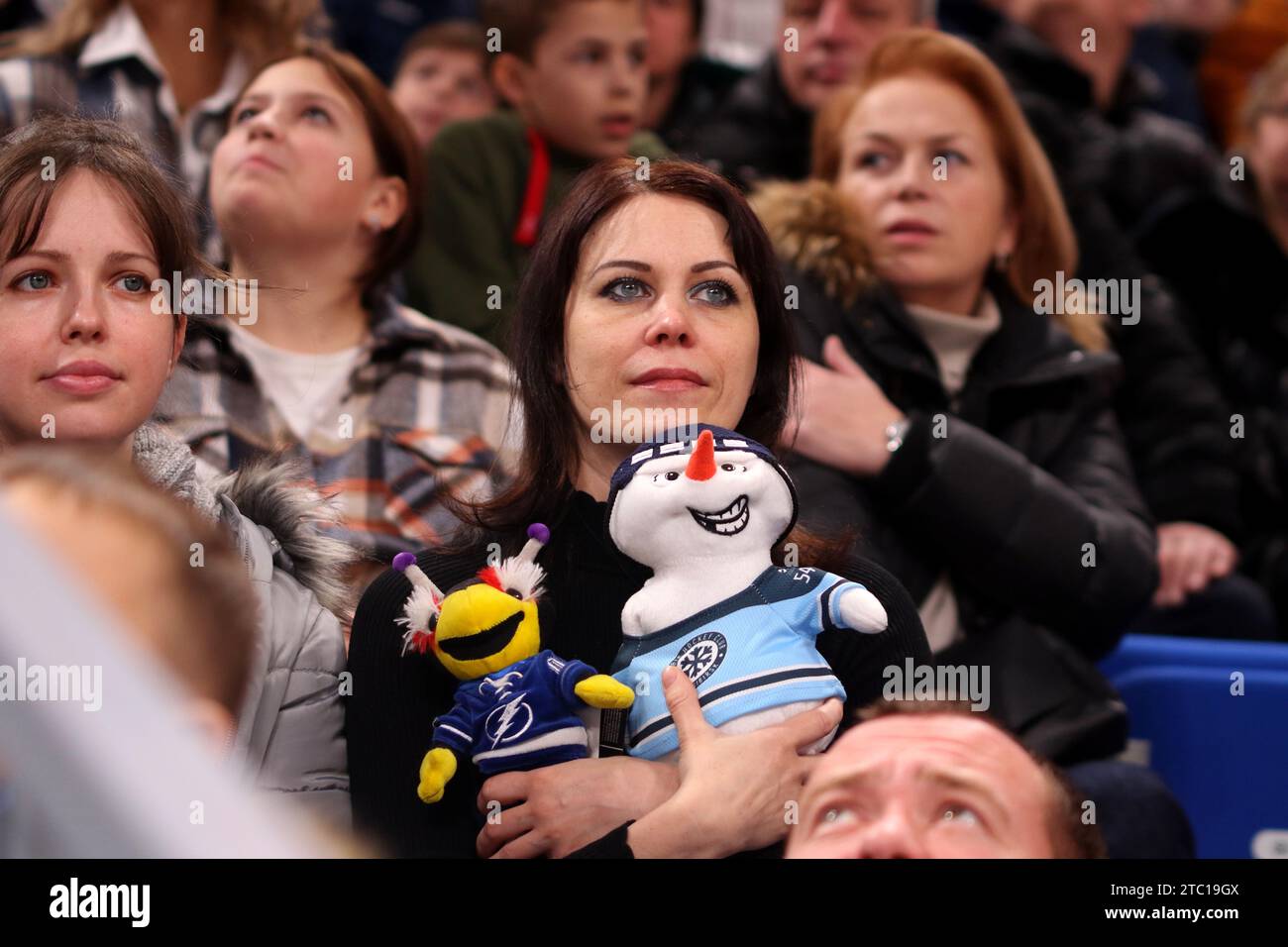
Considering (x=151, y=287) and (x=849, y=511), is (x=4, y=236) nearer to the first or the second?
(x=151, y=287)

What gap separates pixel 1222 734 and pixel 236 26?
7.07ft

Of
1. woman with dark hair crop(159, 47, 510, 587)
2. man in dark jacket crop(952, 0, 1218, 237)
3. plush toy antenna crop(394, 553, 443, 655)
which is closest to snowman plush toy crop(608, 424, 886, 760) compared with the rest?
plush toy antenna crop(394, 553, 443, 655)

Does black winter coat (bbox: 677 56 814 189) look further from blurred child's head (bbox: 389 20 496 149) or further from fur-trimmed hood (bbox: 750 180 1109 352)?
fur-trimmed hood (bbox: 750 180 1109 352)

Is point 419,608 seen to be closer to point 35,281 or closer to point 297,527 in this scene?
point 297,527

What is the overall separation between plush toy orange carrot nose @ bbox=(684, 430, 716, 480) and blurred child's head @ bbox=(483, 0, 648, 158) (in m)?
1.62

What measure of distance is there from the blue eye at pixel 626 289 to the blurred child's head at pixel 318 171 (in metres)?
0.78

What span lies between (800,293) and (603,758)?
1.22 meters

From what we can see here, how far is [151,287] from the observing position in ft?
6.34

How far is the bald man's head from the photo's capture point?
146cm

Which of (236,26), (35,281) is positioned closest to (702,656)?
(35,281)

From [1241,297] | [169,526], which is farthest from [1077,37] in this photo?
[169,526]

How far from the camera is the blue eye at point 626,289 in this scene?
1964 millimetres

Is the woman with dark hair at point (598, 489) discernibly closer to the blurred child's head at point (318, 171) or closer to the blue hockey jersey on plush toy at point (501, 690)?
the blue hockey jersey on plush toy at point (501, 690)

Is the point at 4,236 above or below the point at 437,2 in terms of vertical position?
below
